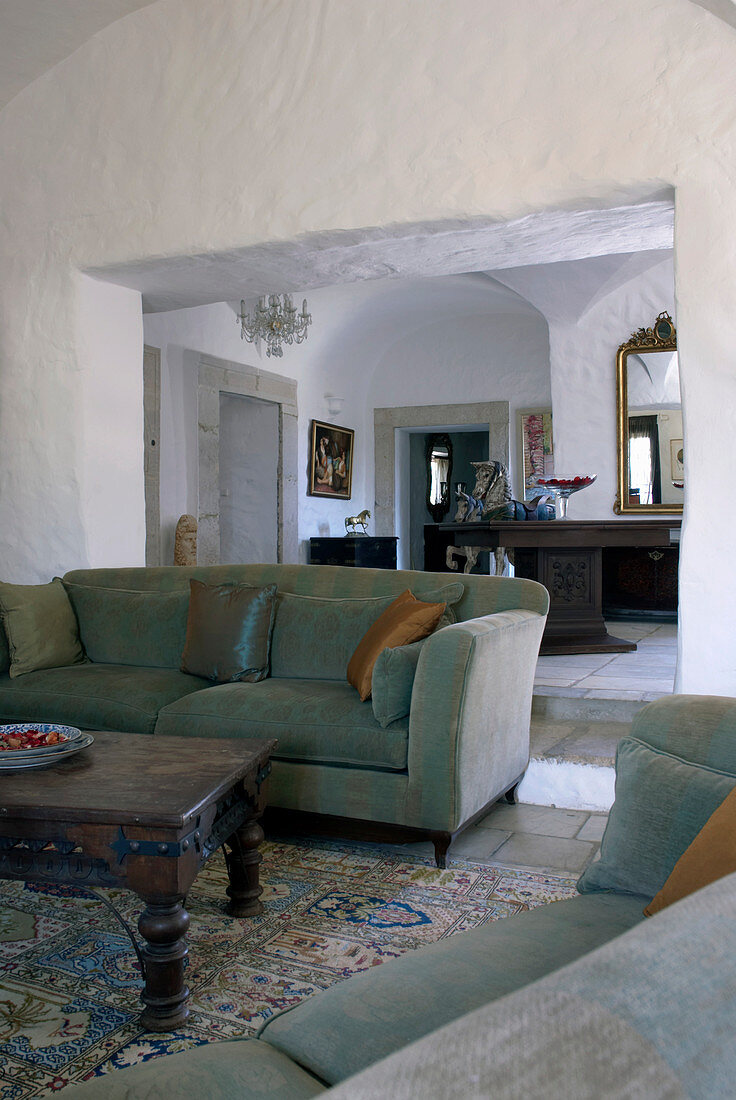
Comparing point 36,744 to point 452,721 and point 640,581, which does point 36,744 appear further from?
point 640,581

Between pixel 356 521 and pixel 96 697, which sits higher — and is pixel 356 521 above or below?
above

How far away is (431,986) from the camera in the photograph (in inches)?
47.6

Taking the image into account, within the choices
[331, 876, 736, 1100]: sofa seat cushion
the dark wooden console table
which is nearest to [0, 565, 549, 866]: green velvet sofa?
the dark wooden console table

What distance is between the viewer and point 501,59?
3.63m

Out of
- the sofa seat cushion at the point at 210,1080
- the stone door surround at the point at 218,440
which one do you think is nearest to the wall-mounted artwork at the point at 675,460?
the stone door surround at the point at 218,440

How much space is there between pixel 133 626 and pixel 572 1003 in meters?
3.84

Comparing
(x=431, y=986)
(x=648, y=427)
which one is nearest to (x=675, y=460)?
(x=648, y=427)

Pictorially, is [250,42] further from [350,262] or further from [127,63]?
[350,262]

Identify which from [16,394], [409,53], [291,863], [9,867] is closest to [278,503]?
[16,394]

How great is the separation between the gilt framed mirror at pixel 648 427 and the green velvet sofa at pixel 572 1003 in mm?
5920

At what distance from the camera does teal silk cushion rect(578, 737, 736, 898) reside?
1508 millimetres

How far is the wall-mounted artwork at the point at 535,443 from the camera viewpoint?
9.87m

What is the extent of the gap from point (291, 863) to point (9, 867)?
107cm

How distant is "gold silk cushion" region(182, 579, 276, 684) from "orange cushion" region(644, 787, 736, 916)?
2.51 meters
